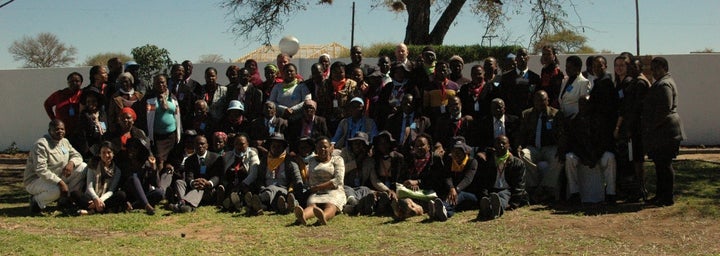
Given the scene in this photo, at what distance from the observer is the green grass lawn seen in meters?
6.62

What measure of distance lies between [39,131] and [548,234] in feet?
49.8

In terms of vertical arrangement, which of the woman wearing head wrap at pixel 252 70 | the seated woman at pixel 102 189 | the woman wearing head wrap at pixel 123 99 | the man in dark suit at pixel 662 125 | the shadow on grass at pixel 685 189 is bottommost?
the shadow on grass at pixel 685 189

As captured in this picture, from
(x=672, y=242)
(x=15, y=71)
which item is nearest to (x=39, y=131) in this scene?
(x=15, y=71)

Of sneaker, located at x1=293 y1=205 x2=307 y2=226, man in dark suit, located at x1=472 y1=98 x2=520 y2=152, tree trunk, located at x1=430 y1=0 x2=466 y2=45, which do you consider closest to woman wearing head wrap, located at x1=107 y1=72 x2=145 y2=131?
sneaker, located at x1=293 y1=205 x2=307 y2=226

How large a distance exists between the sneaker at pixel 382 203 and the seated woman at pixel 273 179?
0.95 metres

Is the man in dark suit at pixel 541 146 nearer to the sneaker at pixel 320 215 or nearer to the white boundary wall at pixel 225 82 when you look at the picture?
the sneaker at pixel 320 215

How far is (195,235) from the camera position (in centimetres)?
748

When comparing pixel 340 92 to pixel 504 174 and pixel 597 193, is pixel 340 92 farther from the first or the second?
pixel 597 193

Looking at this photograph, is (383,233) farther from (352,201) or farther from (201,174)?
(201,174)

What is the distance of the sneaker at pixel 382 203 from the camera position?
8.40 m

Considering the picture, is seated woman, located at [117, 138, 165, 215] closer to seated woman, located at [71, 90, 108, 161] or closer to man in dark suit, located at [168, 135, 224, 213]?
man in dark suit, located at [168, 135, 224, 213]

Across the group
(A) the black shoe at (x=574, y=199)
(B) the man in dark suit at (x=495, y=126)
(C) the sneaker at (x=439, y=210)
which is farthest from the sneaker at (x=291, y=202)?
(A) the black shoe at (x=574, y=199)

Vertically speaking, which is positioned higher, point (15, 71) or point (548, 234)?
point (15, 71)

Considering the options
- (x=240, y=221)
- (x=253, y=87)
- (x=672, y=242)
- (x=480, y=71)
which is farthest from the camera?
(x=253, y=87)
